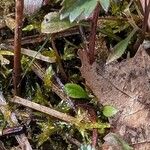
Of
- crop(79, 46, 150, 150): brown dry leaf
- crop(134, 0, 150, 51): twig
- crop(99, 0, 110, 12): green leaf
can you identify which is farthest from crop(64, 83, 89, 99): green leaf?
crop(99, 0, 110, 12): green leaf

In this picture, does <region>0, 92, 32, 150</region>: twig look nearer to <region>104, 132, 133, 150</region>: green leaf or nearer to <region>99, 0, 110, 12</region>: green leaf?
<region>104, 132, 133, 150</region>: green leaf

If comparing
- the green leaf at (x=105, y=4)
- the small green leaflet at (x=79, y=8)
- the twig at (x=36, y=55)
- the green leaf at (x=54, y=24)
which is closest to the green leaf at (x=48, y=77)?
the twig at (x=36, y=55)

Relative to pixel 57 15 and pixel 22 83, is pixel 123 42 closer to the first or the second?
pixel 57 15

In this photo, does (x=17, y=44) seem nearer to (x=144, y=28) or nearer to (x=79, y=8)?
(x=79, y=8)

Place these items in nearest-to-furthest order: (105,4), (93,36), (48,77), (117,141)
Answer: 1. (105,4)
2. (117,141)
3. (93,36)
4. (48,77)

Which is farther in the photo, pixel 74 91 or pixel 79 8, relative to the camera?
pixel 74 91

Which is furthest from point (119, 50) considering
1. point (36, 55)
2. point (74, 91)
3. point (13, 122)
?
point (13, 122)

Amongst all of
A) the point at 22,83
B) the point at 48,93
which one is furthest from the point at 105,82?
the point at 22,83
